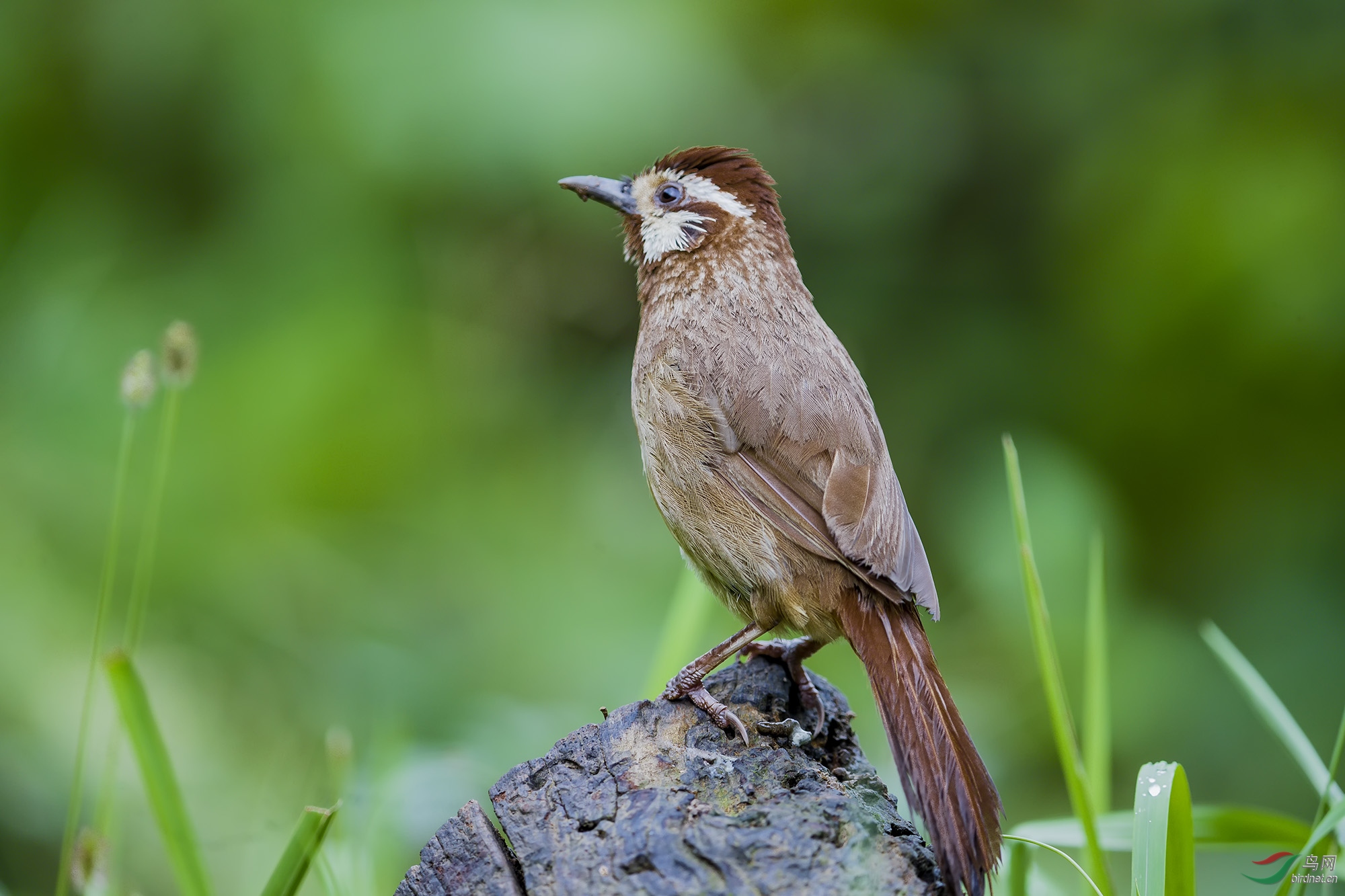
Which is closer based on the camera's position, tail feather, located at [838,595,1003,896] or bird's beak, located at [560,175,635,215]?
tail feather, located at [838,595,1003,896]

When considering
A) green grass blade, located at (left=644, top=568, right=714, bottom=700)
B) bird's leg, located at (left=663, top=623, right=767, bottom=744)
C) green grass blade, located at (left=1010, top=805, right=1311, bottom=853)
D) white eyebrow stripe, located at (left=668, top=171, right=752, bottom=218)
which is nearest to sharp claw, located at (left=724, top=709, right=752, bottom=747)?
bird's leg, located at (left=663, top=623, right=767, bottom=744)

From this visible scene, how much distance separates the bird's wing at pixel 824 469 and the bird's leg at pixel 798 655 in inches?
12.6

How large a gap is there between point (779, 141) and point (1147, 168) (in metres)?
1.61

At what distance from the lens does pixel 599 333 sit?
18.2 feet

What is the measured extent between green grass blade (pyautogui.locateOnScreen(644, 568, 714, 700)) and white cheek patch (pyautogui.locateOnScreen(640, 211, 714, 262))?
105 cm

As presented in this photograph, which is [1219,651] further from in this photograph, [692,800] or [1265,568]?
[1265,568]

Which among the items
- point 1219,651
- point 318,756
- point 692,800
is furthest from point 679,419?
point 318,756

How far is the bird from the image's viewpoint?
243 centimetres

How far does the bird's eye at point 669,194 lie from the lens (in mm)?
3785

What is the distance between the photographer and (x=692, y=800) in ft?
7.25

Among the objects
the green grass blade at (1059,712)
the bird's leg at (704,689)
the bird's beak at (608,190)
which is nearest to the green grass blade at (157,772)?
the bird's leg at (704,689)

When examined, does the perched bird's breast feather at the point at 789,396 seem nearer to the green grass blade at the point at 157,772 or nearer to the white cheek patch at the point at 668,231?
the white cheek patch at the point at 668,231

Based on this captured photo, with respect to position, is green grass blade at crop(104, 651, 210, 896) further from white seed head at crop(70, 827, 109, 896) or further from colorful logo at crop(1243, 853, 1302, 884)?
colorful logo at crop(1243, 853, 1302, 884)

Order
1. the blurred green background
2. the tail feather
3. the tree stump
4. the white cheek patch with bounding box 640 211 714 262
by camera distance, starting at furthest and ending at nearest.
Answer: the blurred green background, the white cheek patch with bounding box 640 211 714 262, the tail feather, the tree stump
